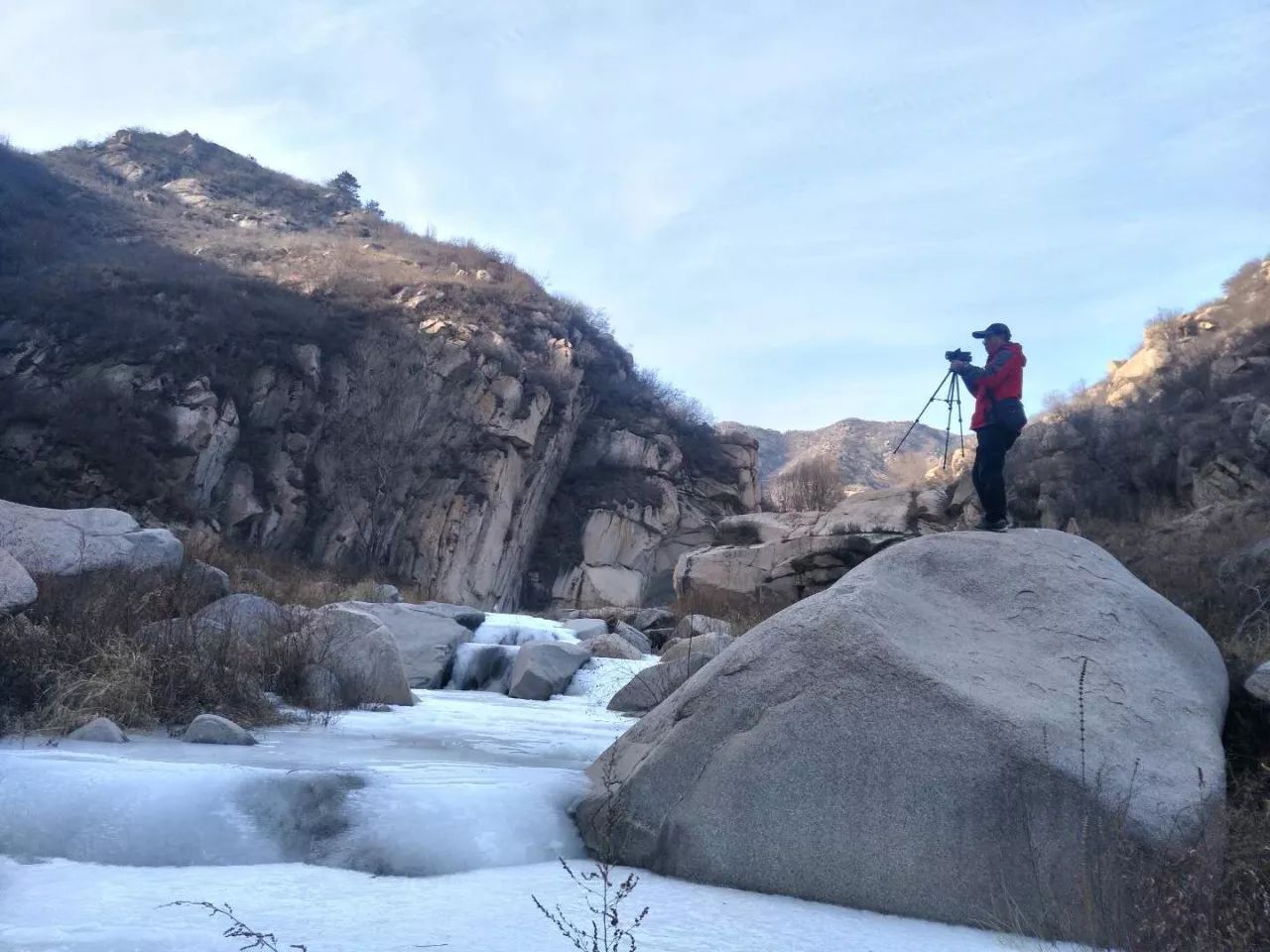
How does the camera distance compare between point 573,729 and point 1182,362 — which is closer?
point 573,729

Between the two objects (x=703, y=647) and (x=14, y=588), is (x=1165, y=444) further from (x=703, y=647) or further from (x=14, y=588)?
(x=14, y=588)

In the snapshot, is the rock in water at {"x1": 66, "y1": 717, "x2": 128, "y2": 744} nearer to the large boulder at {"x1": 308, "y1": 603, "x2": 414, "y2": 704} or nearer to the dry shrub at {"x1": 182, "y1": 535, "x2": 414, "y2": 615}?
the large boulder at {"x1": 308, "y1": 603, "x2": 414, "y2": 704}

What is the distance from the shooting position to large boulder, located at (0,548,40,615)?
255 inches

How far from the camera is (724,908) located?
11.9ft

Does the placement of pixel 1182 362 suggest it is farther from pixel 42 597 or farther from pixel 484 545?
pixel 42 597

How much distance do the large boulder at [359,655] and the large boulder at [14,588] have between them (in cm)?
206

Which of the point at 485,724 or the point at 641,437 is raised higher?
the point at 641,437

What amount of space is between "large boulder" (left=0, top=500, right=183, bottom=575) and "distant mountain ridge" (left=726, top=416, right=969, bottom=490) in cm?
6234

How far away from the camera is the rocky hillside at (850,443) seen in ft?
243

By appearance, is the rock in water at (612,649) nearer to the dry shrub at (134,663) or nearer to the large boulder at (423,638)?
the large boulder at (423,638)

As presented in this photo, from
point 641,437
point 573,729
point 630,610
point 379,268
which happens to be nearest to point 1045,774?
point 573,729

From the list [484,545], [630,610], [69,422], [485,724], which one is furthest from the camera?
[484,545]

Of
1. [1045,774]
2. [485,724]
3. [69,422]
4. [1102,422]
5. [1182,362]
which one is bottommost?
[485,724]

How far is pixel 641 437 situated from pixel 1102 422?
19.1 metres
